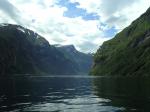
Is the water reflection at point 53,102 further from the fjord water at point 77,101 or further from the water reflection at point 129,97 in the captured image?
the water reflection at point 129,97

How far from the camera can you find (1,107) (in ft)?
192

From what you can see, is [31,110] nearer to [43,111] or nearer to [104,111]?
[43,111]

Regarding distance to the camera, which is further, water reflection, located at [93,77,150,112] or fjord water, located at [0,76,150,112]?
water reflection, located at [93,77,150,112]

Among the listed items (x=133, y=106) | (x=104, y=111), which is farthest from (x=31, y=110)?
(x=133, y=106)

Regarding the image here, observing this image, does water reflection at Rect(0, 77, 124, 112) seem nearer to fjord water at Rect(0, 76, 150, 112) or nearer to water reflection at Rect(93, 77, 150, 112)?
fjord water at Rect(0, 76, 150, 112)

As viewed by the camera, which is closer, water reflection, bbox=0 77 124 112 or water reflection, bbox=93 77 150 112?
water reflection, bbox=0 77 124 112

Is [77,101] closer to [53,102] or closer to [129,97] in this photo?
[53,102]

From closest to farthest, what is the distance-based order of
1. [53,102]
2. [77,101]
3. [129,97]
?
[53,102]
[77,101]
[129,97]

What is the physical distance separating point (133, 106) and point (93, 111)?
900 centimetres

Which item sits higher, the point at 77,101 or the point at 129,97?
the point at 129,97

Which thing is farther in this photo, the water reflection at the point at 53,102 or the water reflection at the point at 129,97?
the water reflection at the point at 129,97

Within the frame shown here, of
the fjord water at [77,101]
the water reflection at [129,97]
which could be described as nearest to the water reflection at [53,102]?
the fjord water at [77,101]

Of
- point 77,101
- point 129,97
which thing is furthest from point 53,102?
point 129,97

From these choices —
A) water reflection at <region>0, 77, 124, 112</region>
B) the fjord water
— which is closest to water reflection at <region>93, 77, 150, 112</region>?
the fjord water
